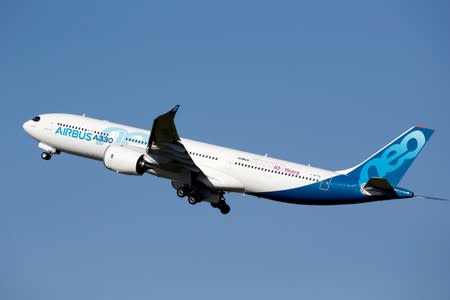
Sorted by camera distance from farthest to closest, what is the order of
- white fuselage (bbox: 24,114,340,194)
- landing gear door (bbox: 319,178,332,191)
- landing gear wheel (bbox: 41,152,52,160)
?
1. landing gear wheel (bbox: 41,152,52,160)
2. white fuselage (bbox: 24,114,340,194)
3. landing gear door (bbox: 319,178,332,191)

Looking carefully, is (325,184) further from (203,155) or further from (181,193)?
(181,193)

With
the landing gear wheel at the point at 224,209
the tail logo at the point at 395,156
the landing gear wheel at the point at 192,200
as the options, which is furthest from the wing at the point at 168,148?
the tail logo at the point at 395,156

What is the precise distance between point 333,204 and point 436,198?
23.5 feet

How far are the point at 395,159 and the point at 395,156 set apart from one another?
21 cm

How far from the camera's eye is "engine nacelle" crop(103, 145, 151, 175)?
5288 centimetres

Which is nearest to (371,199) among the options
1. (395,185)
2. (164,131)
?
(395,185)

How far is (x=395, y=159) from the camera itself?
50500 millimetres

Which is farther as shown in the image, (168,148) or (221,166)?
(221,166)

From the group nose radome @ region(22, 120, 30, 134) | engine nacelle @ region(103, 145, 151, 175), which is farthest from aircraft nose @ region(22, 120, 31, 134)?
engine nacelle @ region(103, 145, 151, 175)

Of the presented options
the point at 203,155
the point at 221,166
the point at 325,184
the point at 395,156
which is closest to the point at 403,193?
the point at 395,156

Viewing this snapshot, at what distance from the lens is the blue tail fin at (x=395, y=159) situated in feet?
164

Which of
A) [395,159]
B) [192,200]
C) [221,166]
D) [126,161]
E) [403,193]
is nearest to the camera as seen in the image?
[403,193]

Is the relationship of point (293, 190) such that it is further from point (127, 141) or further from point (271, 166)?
point (127, 141)

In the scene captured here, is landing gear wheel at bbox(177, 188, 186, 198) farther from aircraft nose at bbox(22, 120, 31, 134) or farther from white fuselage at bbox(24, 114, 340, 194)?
aircraft nose at bbox(22, 120, 31, 134)
